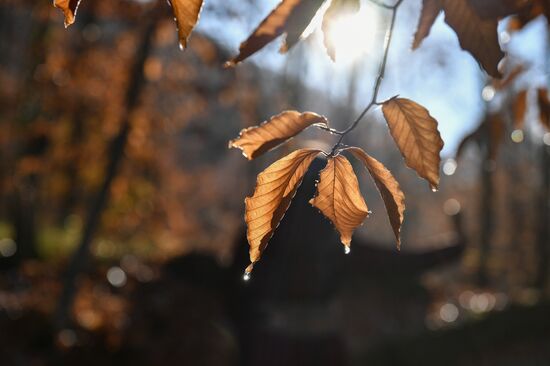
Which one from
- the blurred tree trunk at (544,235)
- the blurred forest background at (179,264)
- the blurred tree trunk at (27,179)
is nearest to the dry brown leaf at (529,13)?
the blurred forest background at (179,264)

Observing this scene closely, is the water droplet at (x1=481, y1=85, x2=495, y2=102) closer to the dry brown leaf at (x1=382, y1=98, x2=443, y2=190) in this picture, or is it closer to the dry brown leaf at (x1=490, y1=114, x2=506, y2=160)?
the dry brown leaf at (x1=490, y1=114, x2=506, y2=160)

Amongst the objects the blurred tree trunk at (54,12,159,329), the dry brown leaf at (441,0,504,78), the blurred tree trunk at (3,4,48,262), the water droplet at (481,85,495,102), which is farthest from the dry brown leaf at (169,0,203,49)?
the blurred tree trunk at (3,4,48,262)

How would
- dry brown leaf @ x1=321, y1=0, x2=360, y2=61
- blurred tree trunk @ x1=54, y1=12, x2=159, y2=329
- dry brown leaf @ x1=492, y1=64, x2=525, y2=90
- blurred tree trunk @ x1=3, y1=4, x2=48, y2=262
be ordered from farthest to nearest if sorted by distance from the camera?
blurred tree trunk @ x1=3, y1=4, x2=48, y2=262
blurred tree trunk @ x1=54, y1=12, x2=159, y2=329
dry brown leaf @ x1=492, y1=64, x2=525, y2=90
dry brown leaf @ x1=321, y1=0, x2=360, y2=61

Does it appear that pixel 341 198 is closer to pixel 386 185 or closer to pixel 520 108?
pixel 386 185

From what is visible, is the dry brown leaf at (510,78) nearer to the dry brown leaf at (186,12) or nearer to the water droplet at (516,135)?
the water droplet at (516,135)

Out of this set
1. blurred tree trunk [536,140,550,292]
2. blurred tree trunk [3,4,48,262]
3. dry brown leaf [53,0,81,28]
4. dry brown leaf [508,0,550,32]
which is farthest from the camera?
blurred tree trunk [536,140,550,292]

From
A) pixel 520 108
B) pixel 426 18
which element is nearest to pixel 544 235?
pixel 520 108

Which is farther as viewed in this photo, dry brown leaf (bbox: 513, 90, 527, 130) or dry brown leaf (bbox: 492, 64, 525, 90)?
dry brown leaf (bbox: 513, 90, 527, 130)

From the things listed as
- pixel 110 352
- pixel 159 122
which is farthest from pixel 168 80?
pixel 110 352
